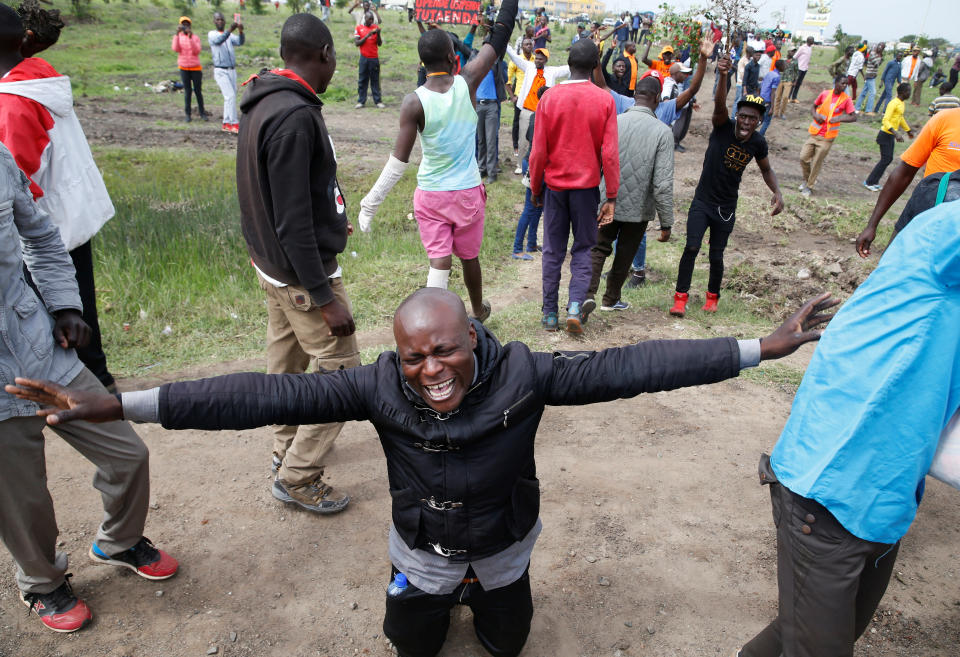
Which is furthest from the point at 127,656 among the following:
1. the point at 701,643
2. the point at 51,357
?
the point at 701,643

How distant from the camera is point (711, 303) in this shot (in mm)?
6215

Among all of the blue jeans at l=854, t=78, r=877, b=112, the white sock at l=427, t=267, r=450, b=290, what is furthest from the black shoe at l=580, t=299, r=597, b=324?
the blue jeans at l=854, t=78, r=877, b=112

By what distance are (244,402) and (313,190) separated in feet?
4.27

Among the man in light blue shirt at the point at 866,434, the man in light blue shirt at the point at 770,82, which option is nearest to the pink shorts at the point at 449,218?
the man in light blue shirt at the point at 866,434

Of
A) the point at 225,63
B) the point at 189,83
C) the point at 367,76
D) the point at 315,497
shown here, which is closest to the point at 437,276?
the point at 315,497

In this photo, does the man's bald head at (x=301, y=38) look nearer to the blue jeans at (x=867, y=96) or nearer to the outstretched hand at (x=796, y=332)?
the outstretched hand at (x=796, y=332)

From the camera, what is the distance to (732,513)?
345 cm

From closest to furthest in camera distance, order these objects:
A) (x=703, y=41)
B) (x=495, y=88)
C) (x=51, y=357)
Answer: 1. (x=51, y=357)
2. (x=703, y=41)
3. (x=495, y=88)

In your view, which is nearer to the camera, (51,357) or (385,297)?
(51,357)

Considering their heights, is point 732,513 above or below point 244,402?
below

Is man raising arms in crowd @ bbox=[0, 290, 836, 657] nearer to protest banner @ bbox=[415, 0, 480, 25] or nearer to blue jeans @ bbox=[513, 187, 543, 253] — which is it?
blue jeans @ bbox=[513, 187, 543, 253]

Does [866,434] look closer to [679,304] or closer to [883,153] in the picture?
[679,304]

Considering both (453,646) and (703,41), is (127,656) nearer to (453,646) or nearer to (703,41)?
(453,646)

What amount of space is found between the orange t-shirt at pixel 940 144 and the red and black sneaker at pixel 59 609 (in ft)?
15.8
